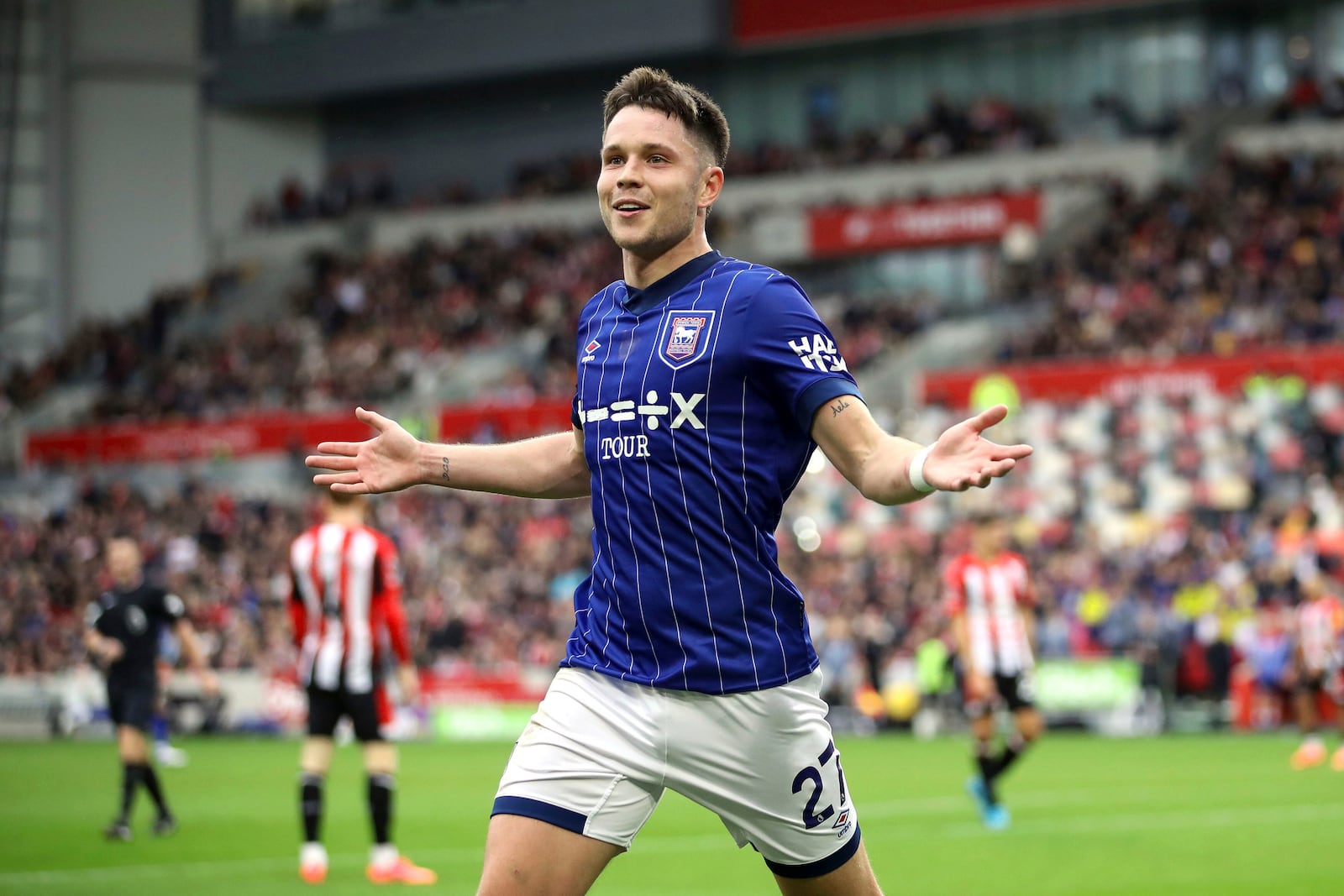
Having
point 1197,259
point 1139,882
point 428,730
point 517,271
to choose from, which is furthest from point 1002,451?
point 517,271

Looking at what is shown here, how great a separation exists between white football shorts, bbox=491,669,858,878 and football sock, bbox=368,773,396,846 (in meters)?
6.54

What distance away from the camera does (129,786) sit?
13742 millimetres

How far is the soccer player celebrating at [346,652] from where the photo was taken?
11.1m

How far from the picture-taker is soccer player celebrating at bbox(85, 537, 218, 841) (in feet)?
46.3

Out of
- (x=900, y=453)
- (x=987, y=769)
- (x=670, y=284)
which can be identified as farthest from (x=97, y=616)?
(x=900, y=453)

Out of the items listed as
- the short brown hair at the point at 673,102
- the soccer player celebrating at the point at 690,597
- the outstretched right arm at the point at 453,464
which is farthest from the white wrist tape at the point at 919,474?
the outstretched right arm at the point at 453,464

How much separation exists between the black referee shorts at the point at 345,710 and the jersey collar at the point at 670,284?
270 inches

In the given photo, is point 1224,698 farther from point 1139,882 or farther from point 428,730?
point 1139,882

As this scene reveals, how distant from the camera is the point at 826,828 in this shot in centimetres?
471

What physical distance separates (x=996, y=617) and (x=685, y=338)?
10.3 meters

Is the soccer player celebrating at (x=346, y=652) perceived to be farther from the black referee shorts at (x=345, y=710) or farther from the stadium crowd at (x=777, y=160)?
the stadium crowd at (x=777, y=160)

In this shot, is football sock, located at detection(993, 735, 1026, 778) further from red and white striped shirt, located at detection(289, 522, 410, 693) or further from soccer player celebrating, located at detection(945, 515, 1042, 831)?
red and white striped shirt, located at detection(289, 522, 410, 693)

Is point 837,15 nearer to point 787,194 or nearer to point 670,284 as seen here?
point 787,194

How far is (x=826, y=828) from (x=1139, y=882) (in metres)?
6.43
